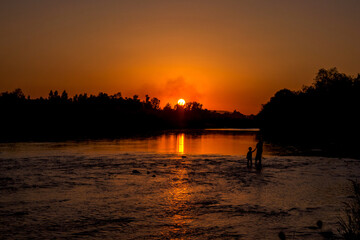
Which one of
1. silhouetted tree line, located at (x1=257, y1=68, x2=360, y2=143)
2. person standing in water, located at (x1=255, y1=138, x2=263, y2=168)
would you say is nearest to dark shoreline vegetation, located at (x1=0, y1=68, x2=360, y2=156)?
silhouetted tree line, located at (x1=257, y1=68, x2=360, y2=143)

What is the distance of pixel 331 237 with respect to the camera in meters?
13.0

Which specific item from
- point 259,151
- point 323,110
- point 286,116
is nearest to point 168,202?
point 259,151

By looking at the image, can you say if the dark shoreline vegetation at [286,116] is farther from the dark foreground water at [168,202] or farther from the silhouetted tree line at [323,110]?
the dark foreground water at [168,202]

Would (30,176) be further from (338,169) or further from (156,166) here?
(338,169)

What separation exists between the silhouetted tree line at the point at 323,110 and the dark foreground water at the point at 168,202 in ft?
248

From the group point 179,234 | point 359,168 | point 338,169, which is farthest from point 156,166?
point 179,234

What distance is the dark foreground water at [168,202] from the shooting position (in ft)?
45.6

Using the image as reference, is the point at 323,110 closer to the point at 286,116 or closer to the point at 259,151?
the point at 286,116

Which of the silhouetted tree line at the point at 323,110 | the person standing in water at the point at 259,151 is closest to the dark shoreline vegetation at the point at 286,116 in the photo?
the silhouetted tree line at the point at 323,110

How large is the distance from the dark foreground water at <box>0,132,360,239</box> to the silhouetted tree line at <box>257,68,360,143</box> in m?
75.6

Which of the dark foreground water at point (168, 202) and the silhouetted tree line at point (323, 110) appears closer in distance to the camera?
the dark foreground water at point (168, 202)

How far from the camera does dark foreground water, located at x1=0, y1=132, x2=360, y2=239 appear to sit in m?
13.9

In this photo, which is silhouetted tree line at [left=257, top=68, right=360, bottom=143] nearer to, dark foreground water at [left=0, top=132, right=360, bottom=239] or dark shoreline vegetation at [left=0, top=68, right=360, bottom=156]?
dark shoreline vegetation at [left=0, top=68, right=360, bottom=156]

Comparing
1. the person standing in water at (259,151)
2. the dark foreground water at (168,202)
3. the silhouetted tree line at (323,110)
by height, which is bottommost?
the dark foreground water at (168,202)
